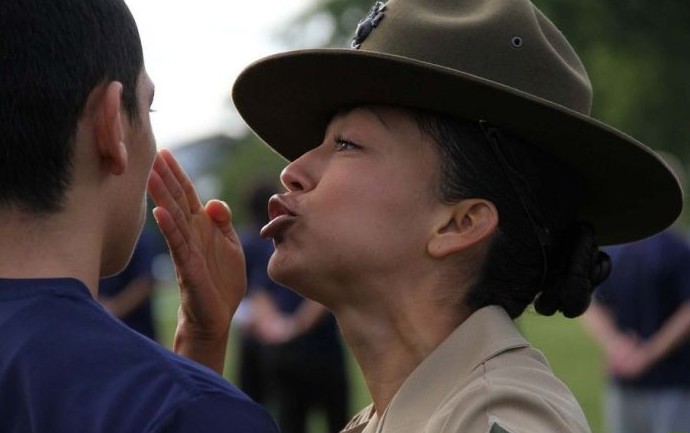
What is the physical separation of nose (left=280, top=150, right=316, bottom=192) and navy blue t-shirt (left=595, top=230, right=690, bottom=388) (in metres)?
5.49

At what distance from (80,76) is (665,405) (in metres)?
6.62

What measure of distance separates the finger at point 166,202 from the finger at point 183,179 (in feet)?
0.12

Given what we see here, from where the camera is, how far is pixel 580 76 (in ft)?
9.37

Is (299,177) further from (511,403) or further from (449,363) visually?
(511,403)

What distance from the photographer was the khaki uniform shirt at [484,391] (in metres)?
2.44

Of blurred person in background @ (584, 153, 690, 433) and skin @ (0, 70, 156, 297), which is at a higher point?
skin @ (0, 70, 156, 297)

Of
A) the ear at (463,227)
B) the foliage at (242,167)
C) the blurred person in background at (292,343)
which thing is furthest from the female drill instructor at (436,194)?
the foliage at (242,167)

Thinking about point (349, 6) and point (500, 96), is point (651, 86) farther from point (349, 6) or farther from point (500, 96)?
point (500, 96)

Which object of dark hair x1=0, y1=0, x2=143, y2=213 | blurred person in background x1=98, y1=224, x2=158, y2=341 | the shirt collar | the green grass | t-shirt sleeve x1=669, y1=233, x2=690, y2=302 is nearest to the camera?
dark hair x1=0, y1=0, x2=143, y2=213

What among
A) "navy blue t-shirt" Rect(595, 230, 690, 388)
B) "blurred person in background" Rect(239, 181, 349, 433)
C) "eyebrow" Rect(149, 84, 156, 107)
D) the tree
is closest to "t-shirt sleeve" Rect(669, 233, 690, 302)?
"navy blue t-shirt" Rect(595, 230, 690, 388)

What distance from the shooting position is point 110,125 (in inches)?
85.7

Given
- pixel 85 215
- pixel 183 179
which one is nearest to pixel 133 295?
pixel 183 179

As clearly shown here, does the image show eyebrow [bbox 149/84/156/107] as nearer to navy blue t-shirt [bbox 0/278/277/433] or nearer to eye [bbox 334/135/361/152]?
navy blue t-shirt [bbox 0/278/277/433]

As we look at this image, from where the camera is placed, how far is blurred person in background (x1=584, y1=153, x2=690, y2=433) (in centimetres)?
810
